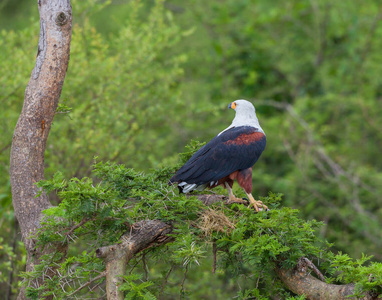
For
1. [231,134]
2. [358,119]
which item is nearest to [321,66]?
[358,119]

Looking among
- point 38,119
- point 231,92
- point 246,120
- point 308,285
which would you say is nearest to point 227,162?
point 246,120

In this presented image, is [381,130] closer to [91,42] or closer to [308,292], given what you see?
[91,42]

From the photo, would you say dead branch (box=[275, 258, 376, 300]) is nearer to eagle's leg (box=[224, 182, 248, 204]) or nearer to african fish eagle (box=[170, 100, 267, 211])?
african fish eagle (box=[170, 100, 267, 211])

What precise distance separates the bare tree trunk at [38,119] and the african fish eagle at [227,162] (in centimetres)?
144

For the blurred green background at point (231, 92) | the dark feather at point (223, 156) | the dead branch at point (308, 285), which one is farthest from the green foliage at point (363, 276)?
the blurred green background at point (231, 92)

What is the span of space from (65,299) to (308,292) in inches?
86.1

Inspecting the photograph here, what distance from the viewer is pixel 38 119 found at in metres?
5.15

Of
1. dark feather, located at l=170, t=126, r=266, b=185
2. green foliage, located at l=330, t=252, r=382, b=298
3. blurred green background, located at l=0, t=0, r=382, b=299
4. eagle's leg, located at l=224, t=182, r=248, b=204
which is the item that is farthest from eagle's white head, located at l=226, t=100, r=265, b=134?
blurred green background, located at l=0, t=0, r=382, b=299

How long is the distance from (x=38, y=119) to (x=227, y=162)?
213 cm

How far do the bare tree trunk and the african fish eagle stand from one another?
1437mm

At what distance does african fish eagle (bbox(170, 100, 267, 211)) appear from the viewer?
222 inches

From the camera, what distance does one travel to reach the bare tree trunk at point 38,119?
5.09 metres

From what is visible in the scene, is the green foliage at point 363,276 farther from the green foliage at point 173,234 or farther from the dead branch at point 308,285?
the dead branch at point 308,285

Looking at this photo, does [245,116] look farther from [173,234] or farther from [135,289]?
[135,289]
